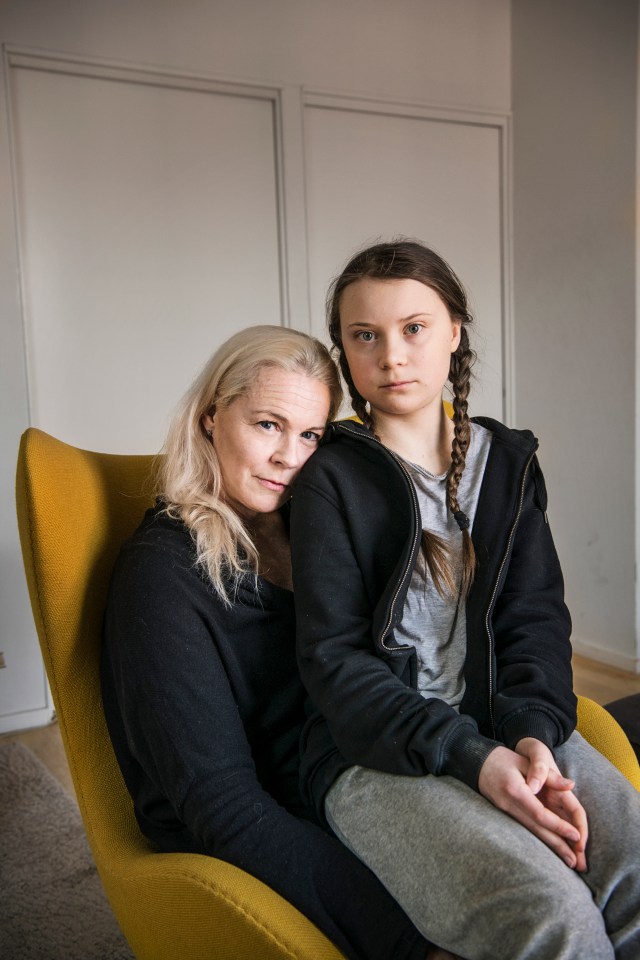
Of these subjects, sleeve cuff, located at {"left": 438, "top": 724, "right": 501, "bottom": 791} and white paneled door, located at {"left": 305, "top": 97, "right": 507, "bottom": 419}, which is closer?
sleeve cuff, located at {"left": 438, "top": 724, "right": 501, "bottom": 791}

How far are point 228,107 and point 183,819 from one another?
2728 millimetres

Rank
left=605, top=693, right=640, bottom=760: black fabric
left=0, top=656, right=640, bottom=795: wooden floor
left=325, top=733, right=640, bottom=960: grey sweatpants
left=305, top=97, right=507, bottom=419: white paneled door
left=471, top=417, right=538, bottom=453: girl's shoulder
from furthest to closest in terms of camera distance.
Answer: left=305, top=97, right=507, bottom=419: white paneled door, left=0, top=656, right=640, bottom=795: wooden floor, left=605, top=693, right=640, bottom=760: black fabric, left=471, top=417, right=538, bottom=453: girl's shoulder, left=325, top=733, right=640, bottom=960: grey sweatpants

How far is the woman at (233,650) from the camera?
96 centimetres

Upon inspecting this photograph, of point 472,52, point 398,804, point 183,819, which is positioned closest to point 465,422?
point 398,804

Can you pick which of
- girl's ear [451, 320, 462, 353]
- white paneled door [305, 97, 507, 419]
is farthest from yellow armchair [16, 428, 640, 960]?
white paneled door [305, 97, 507, 419]

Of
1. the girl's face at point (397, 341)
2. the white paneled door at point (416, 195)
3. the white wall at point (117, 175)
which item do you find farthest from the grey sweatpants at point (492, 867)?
the white paneled door at point (416, 195)

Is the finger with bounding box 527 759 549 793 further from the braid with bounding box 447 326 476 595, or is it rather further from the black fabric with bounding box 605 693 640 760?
the black fabric with bounding box 605 693 640 760

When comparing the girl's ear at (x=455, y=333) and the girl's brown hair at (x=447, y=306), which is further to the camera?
the girl's ear at (x=455, y=333)

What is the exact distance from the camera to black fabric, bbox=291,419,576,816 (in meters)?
0.99

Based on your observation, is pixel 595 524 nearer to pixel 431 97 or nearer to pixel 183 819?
pixel 431 97

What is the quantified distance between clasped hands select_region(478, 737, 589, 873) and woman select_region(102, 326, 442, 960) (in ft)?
0.59

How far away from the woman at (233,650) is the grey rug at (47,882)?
29.3 inches

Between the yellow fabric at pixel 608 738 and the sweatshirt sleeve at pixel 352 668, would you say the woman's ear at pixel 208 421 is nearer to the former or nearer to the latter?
the sweatshirt sleeve at pixel 352 668

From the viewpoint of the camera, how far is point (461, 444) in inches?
48.9
